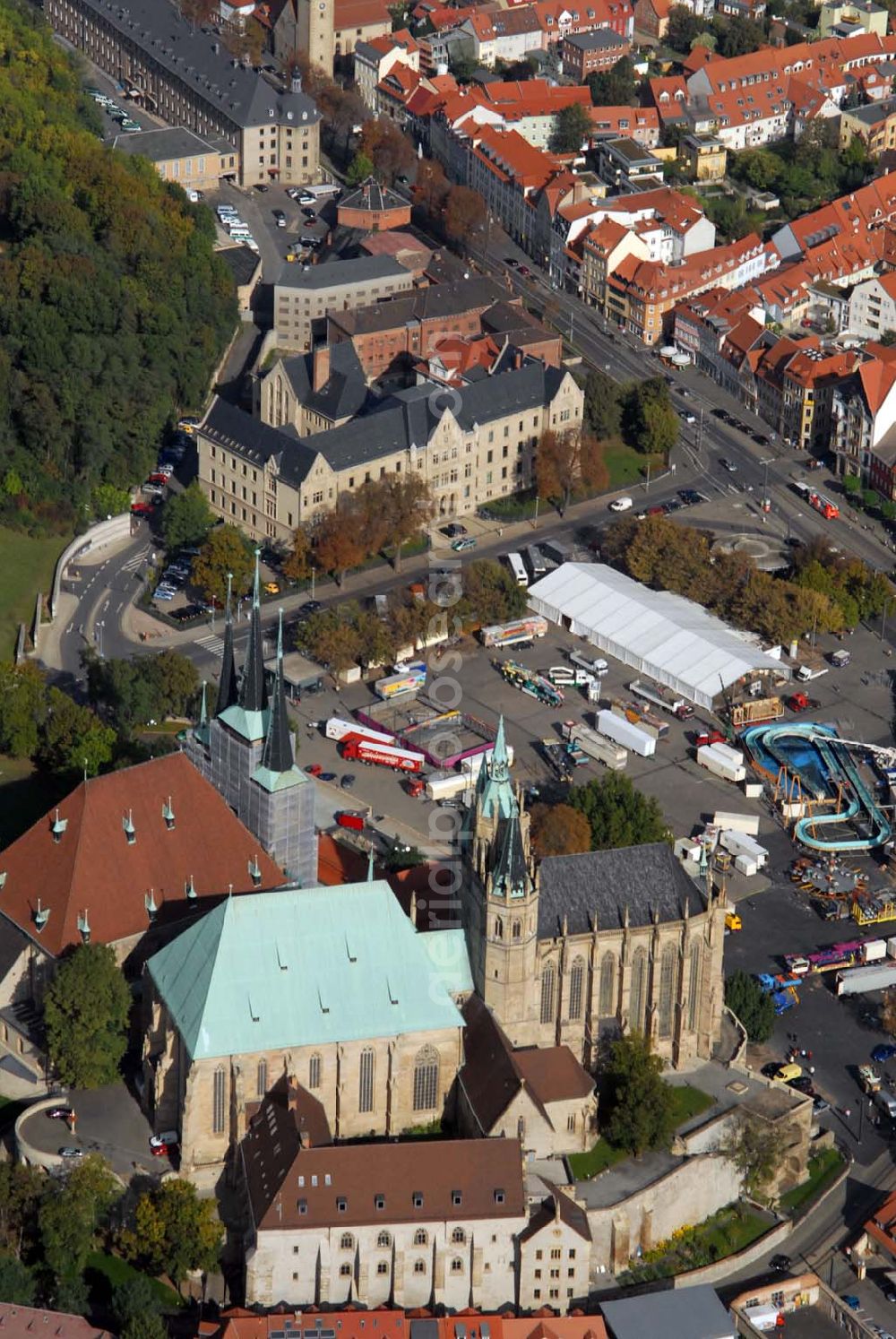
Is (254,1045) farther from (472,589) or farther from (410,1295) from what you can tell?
(472,589)

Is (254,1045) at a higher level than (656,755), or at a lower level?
higher

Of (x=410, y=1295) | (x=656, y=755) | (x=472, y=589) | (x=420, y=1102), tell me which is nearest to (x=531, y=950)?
(x=420, y=1102)

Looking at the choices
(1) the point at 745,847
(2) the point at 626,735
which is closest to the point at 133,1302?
(1) the point at 745,847

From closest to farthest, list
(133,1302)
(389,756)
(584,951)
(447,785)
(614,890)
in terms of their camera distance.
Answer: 1. (133,1302)
2. (584,951)
3. (614,890)
4. (447,785)
5. (389,756)

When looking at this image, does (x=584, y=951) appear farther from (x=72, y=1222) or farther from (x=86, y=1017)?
(x=72, y=1222)

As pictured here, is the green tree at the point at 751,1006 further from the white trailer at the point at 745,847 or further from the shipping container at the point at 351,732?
the shipping container at the point at 351,732
